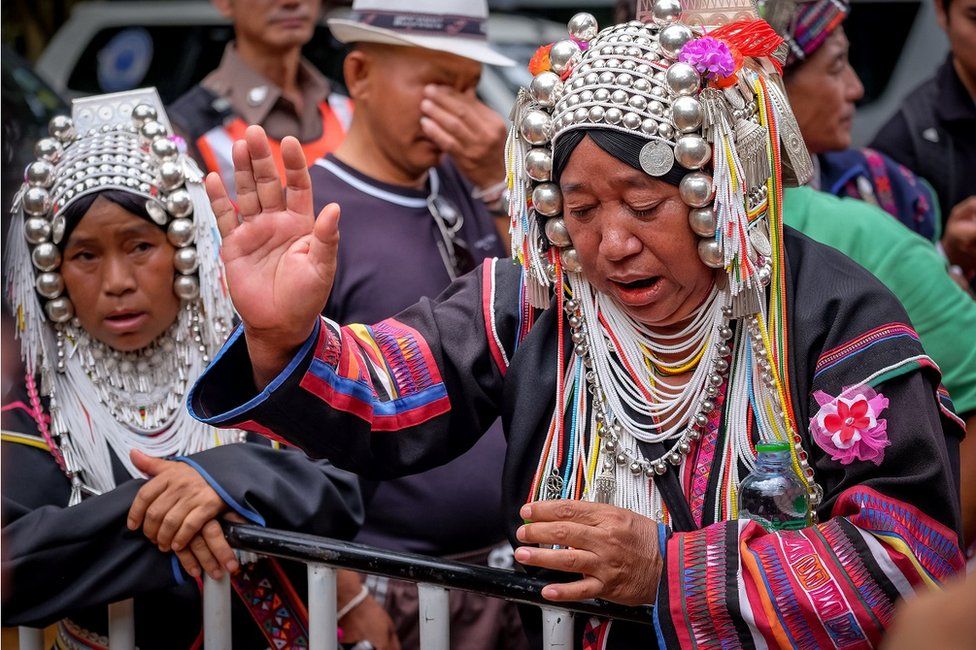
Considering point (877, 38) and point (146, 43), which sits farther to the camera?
point (146, 43)

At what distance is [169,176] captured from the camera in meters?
3.37

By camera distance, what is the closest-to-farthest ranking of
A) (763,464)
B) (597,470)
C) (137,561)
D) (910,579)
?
(910,579) < (763,464) < (597,470) < (137,561)

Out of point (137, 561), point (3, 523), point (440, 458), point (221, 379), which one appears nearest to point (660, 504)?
point (440, 458)

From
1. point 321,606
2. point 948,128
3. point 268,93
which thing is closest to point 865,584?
point 321,606

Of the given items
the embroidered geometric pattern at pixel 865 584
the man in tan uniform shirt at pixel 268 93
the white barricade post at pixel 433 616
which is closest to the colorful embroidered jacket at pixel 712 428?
the embroidered geometric pattern at pixel 865 584

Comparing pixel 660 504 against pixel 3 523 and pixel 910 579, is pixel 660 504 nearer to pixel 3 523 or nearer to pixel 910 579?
pixel 910 579

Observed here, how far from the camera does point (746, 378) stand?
8.68 ft

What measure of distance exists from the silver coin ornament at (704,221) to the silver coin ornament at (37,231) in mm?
1617

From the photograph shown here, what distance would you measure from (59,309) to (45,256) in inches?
5.3

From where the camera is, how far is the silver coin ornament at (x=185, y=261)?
11.0ft

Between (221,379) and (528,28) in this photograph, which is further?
(528,28)

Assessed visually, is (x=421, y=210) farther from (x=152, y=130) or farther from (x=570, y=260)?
(x=570, y=260)

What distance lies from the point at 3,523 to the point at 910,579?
1.92 meters

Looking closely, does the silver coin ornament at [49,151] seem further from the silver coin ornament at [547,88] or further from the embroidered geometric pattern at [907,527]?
the embroidered geometric pattern at [907,527]
